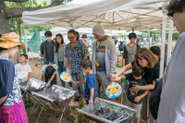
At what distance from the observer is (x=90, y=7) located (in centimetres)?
210

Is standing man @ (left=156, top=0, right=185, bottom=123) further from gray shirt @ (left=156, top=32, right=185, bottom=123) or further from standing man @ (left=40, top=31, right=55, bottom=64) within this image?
standing man @ (left=40, top=31, right=55, bottom=64)

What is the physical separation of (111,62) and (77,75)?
2.72 ft

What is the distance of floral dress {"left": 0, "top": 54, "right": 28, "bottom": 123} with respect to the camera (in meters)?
1.20

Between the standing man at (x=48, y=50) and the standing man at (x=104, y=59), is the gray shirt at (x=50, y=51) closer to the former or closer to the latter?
the standing man at (x=48, y=50)

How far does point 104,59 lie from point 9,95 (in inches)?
63.7

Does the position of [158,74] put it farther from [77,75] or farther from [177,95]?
[77,75]

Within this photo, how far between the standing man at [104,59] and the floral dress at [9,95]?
1405 millimetres

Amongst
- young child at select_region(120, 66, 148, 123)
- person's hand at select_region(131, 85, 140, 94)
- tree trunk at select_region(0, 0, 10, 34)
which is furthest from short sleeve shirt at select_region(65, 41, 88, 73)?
tree trunk at select_region(0, 0, 10, 34)

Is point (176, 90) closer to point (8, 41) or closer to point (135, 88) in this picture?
point (135, 88)

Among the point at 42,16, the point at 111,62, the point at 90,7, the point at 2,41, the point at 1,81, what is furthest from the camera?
the point at 42,16

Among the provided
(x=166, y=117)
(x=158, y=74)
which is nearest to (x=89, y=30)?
(x=158, y=74)

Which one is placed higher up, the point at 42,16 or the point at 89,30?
the point at 89,30

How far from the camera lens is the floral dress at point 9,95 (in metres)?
1.20

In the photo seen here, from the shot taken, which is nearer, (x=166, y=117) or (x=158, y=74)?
(x=166, y=117)
